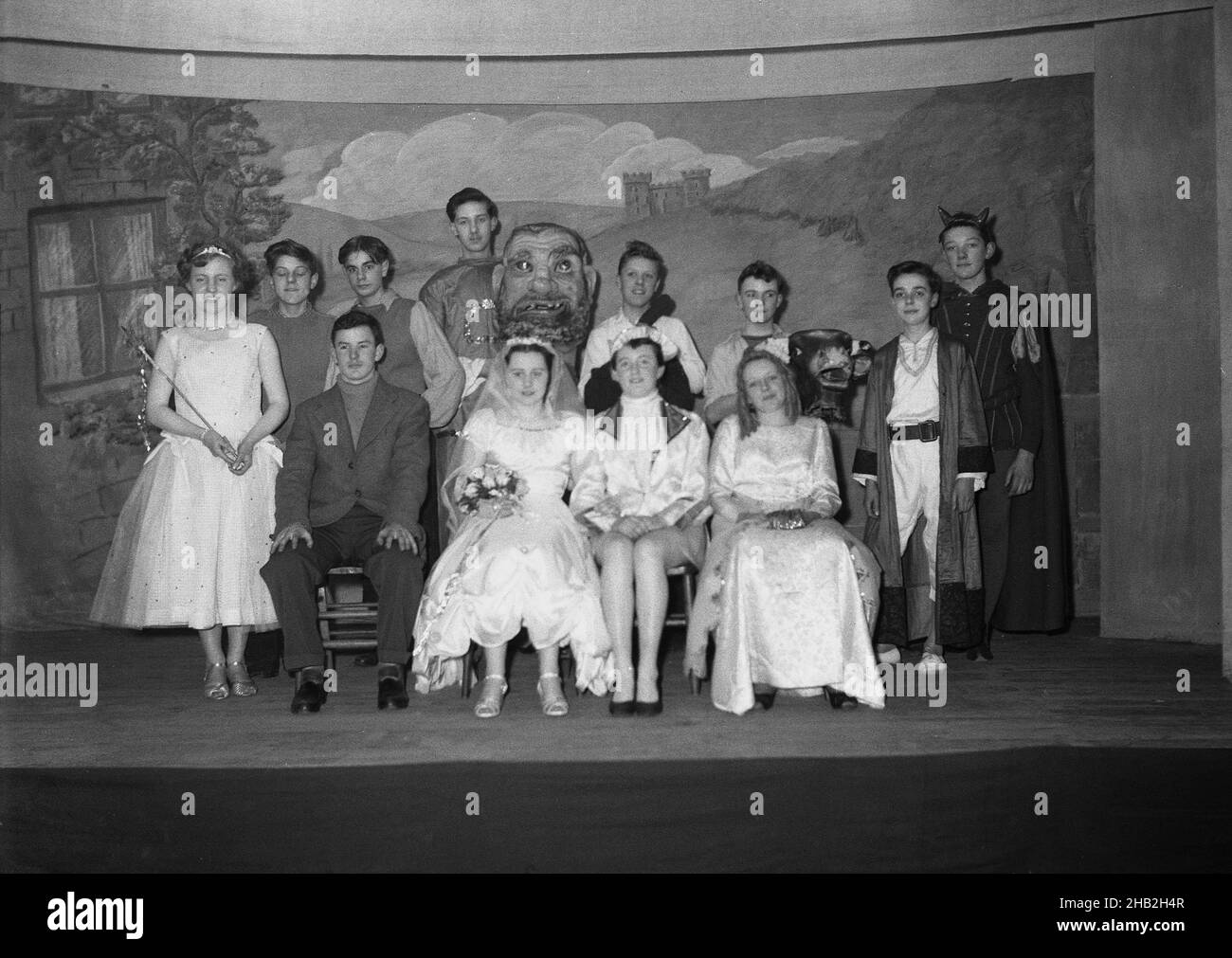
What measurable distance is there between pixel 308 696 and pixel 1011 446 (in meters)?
3.45

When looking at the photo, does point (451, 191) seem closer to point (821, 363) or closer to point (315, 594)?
point (821, 363)

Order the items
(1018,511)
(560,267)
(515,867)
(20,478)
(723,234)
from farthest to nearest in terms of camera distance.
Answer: (723,234) < (20,478) < (1018,511) < (560,267) < (515,867)

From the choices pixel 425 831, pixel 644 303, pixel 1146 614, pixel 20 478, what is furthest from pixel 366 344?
pixel 1146 614

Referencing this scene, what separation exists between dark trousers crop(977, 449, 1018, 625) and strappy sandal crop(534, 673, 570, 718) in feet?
7.56

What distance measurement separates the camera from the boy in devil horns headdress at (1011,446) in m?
5.86

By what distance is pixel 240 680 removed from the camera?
5188mm

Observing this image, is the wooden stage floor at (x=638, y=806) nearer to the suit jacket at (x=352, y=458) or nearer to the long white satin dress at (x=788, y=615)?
the long white satin dress at (x=788, y=615)

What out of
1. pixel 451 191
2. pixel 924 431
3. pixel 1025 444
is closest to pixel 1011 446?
pixel 1025 444

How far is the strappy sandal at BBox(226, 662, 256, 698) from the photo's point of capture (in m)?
5.14

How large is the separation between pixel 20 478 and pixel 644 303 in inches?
152

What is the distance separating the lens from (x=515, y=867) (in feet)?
13.3

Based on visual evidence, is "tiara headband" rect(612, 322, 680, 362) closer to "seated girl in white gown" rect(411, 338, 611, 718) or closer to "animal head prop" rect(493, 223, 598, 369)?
"animal head prop" rect(493, 223, 598, 369)

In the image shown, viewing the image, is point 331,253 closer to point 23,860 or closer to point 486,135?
point 486,135

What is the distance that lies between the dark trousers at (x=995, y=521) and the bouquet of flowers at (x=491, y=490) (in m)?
2.39
